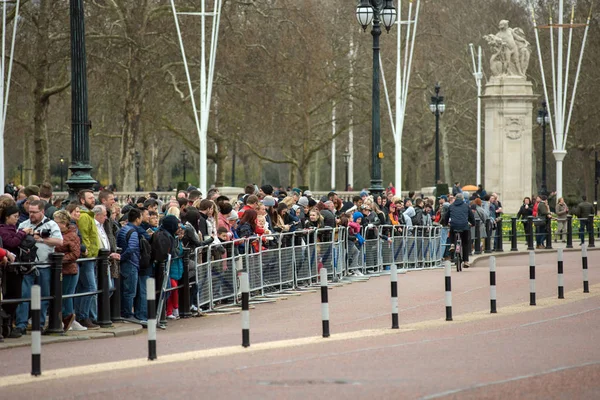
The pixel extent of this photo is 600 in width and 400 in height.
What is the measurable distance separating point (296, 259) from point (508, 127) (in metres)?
30.4

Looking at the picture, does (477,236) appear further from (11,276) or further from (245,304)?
(245,304)

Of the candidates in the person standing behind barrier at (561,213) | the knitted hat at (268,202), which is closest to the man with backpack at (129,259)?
the knitted hat at (268,202)

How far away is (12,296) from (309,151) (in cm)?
5439

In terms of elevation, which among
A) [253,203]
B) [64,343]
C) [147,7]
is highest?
[147,7]

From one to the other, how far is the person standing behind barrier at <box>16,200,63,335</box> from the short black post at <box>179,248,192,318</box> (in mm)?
2614

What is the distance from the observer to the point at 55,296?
16.2 metres

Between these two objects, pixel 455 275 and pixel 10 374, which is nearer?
pixel 10 374

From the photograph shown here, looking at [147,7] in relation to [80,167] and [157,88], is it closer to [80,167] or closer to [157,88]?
[157,88]

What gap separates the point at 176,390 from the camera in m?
11.0

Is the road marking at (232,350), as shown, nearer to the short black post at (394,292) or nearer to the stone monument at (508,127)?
the short black post at (394,292)

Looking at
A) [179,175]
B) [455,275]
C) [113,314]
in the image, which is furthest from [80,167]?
[179,175]

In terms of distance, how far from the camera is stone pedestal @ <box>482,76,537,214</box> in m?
52.5

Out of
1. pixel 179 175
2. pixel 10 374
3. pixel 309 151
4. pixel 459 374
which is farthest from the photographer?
pixel 179 175

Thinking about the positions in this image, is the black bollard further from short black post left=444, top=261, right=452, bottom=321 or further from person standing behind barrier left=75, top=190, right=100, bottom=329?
person standing behind barrier left=75, top=190, right=100, bottom=329
